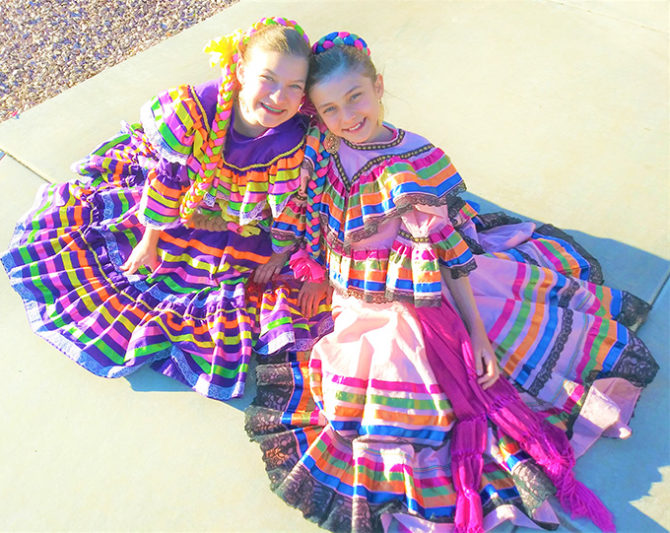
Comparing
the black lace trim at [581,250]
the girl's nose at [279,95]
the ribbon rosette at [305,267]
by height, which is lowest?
the ribbon rosette at [305,267]

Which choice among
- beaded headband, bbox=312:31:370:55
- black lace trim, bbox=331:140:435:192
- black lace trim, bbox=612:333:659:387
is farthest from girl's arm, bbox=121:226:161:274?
black lace trim, bbox=612:333:659:387

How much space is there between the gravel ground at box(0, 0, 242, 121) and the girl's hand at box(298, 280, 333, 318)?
2133mm

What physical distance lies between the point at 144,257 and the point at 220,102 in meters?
0.73

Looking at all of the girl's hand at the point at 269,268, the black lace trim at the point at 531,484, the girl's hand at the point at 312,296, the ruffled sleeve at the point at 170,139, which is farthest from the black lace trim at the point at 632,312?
the ruffled sleeve at the point at 170,139

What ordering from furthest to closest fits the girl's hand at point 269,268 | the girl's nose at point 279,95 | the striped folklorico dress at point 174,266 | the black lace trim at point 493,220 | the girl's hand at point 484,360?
1. the black lace trim at point 493,220
2. the girl's hand at point 269,268
3. the striped folklorico dress at point 174,266
4. the girl's hand at point 484,360
5. the girl's nose at point 279,95

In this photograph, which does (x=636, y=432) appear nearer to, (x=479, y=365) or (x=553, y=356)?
(x=553, y=356)

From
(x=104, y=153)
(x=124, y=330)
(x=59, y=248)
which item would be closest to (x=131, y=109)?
(x=104, y=153)

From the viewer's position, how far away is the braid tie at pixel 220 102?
2193 millimetres

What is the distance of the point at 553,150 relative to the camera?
3.26m

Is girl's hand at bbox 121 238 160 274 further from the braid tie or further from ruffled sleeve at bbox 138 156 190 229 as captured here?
the braid tie

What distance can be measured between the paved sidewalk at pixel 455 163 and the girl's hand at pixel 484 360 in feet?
1.35

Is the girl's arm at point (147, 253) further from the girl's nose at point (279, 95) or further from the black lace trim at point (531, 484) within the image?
the black lace trim at point (531, 484)

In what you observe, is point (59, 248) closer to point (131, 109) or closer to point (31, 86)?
point (131, 109)

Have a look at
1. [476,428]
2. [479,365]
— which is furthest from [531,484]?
[479,365]
